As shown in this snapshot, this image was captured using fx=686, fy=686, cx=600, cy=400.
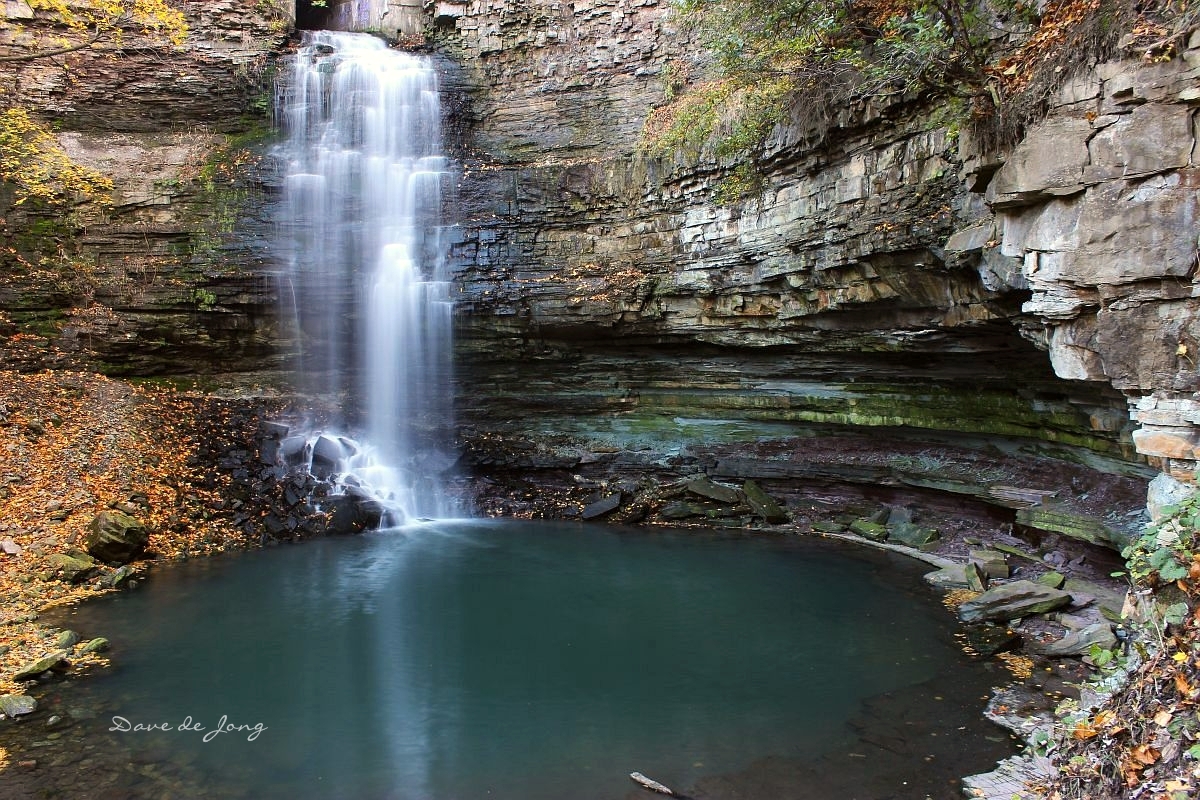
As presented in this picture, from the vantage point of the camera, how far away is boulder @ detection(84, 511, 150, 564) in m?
10.6

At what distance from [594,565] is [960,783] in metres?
7.22

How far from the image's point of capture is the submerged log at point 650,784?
5285 mm

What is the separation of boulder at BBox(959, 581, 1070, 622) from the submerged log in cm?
540

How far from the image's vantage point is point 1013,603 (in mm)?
8711

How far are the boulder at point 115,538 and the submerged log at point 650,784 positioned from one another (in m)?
9.37

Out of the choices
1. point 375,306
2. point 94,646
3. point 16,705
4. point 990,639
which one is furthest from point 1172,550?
point 375,306

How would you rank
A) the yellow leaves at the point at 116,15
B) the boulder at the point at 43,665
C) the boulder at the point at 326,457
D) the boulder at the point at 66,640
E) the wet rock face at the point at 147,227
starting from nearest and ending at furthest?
1. the boulder at the point at 43,665
2. the boulder at the point at 66,640
3. the yellow leaves at the point at 116,15
4. the boulder at the point at 326,457
5. the wet rock face at the point at 147,227

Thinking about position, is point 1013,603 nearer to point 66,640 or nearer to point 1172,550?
point 1172,550

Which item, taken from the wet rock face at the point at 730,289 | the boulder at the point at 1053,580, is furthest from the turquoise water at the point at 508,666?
the wet rock face at the point at 730,289

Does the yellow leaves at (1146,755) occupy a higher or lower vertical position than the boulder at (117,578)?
higher

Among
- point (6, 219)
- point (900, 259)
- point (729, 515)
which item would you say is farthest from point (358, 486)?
point (900, 259)

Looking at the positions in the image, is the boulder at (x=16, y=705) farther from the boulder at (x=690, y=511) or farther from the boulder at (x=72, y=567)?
the boulder at (x=690, y=511)

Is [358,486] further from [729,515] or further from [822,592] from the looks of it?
[822,592]

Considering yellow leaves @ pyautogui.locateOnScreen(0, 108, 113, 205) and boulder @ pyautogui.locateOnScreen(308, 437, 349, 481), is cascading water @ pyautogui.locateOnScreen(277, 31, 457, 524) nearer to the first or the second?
boulder @ pyautogui.locateOnScreen(308, 437, 349, 481)
